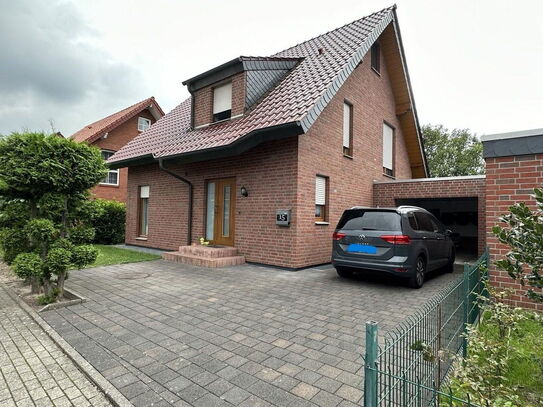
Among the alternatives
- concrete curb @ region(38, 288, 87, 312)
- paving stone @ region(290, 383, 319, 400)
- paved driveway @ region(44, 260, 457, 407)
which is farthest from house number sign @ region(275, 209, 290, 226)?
paving stone @ region(290, 383, 319, 400)

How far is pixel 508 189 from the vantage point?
4.87 meters

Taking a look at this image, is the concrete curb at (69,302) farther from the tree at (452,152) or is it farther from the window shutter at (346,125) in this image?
the tree at (452,152)

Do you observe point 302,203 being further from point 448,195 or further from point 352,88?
point 448,195

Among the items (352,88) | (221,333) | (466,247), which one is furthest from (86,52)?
(466,247)

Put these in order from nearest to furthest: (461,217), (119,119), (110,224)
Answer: (110,224)
(461,217)
(119,119)

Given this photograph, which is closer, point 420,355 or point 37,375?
point 420,355

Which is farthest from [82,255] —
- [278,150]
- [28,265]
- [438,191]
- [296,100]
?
[438,191]

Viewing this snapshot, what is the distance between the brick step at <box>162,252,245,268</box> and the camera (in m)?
8.34

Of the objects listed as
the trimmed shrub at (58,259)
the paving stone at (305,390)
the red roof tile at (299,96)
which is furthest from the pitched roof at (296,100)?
the paving stone at (305,390)

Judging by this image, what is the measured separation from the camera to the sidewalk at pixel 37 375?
2520 mm

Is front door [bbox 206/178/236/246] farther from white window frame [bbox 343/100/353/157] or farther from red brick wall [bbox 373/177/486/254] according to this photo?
red brick wall [bbox 373/177/486/254]

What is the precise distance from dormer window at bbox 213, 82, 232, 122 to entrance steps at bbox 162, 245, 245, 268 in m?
4.71

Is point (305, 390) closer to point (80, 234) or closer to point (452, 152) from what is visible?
point (80, 234)

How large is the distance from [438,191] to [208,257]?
8405mm
